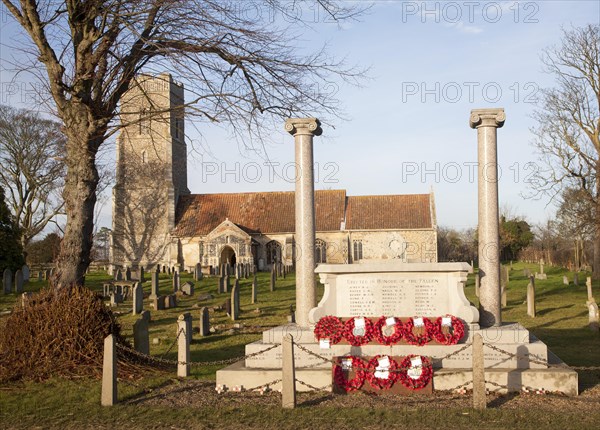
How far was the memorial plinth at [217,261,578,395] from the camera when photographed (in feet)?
29.3

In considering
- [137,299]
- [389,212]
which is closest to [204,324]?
[137,299]

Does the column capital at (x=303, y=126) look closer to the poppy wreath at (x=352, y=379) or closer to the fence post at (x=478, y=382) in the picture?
the poppy wreath at (x=352, y=379)

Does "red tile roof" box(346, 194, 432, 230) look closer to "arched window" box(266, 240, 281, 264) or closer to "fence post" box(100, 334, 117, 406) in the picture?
"arched window" box(266, 240, 281, 264)

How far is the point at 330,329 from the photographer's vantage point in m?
9.74

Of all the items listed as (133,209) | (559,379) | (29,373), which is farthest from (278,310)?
(133,209)

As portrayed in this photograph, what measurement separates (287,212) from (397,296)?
1513 inches

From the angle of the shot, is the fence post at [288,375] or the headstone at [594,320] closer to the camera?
the fence post at [288,375]

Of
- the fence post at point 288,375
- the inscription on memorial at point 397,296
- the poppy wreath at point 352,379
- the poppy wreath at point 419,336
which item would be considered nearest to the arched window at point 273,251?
the inscription on memorial at point 397,296

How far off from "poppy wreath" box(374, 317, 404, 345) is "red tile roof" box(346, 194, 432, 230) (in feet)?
119

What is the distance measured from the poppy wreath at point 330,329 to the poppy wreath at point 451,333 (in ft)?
4.75

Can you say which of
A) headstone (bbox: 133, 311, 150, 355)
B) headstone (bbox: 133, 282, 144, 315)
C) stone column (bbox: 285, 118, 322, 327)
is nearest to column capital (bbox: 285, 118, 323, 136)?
stone column (bbox: 285, 118, 322, 327)

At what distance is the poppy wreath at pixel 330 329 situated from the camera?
31.8 ft

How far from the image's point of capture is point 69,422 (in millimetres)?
7586

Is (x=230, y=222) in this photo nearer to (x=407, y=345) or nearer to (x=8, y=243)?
(x=8, y=243)
